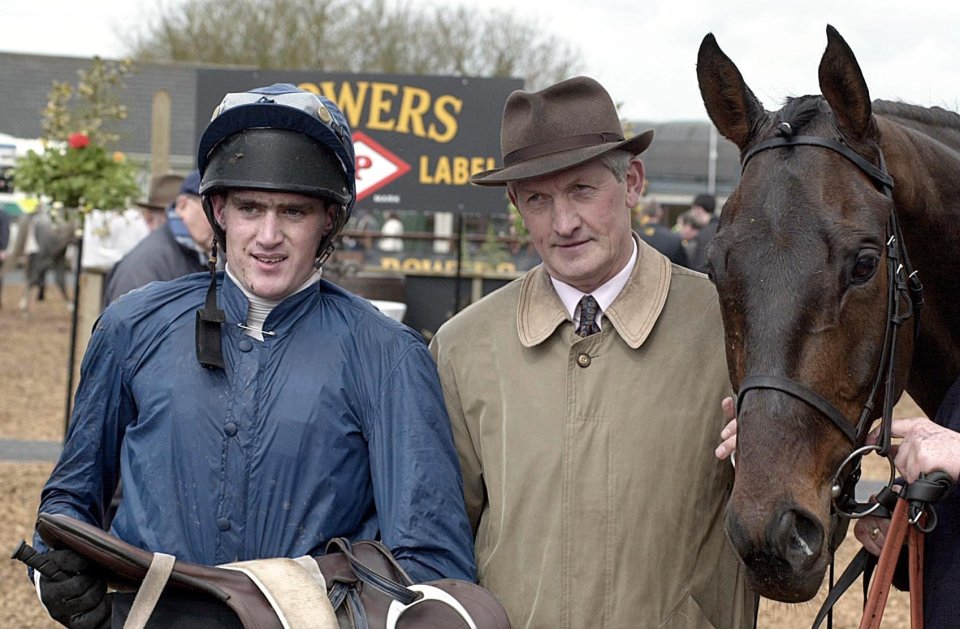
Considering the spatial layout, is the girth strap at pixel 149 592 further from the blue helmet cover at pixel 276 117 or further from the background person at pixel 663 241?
the background person at pixel 663 241

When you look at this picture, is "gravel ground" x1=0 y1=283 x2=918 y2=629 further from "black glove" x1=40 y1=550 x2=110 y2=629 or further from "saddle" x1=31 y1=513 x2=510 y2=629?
"black glove" x1=40 y1=550 x2=110 y2=629

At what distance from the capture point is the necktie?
110 inches

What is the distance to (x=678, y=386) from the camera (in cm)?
270

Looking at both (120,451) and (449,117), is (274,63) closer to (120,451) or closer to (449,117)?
(449,117)

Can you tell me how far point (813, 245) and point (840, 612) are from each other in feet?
16.5

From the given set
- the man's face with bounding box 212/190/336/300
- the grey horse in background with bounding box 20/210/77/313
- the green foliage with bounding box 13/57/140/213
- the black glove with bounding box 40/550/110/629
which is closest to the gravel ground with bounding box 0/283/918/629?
the grey horse in background with bounding box 20/210/77/313

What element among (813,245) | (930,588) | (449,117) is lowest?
(930,588)

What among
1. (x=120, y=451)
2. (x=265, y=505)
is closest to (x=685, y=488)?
(x=265, y=505)

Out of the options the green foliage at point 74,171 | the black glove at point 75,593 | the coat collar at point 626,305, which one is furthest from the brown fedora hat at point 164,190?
the black glove at point 75,593

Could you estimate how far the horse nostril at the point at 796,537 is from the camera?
2.14 m

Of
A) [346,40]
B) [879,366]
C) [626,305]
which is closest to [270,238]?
[626,305]

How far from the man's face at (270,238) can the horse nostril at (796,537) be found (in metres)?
1.14

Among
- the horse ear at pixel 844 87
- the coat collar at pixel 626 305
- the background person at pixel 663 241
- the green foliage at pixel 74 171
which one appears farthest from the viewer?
the background person at pixel 663 241

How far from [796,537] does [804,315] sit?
427 millimetres
